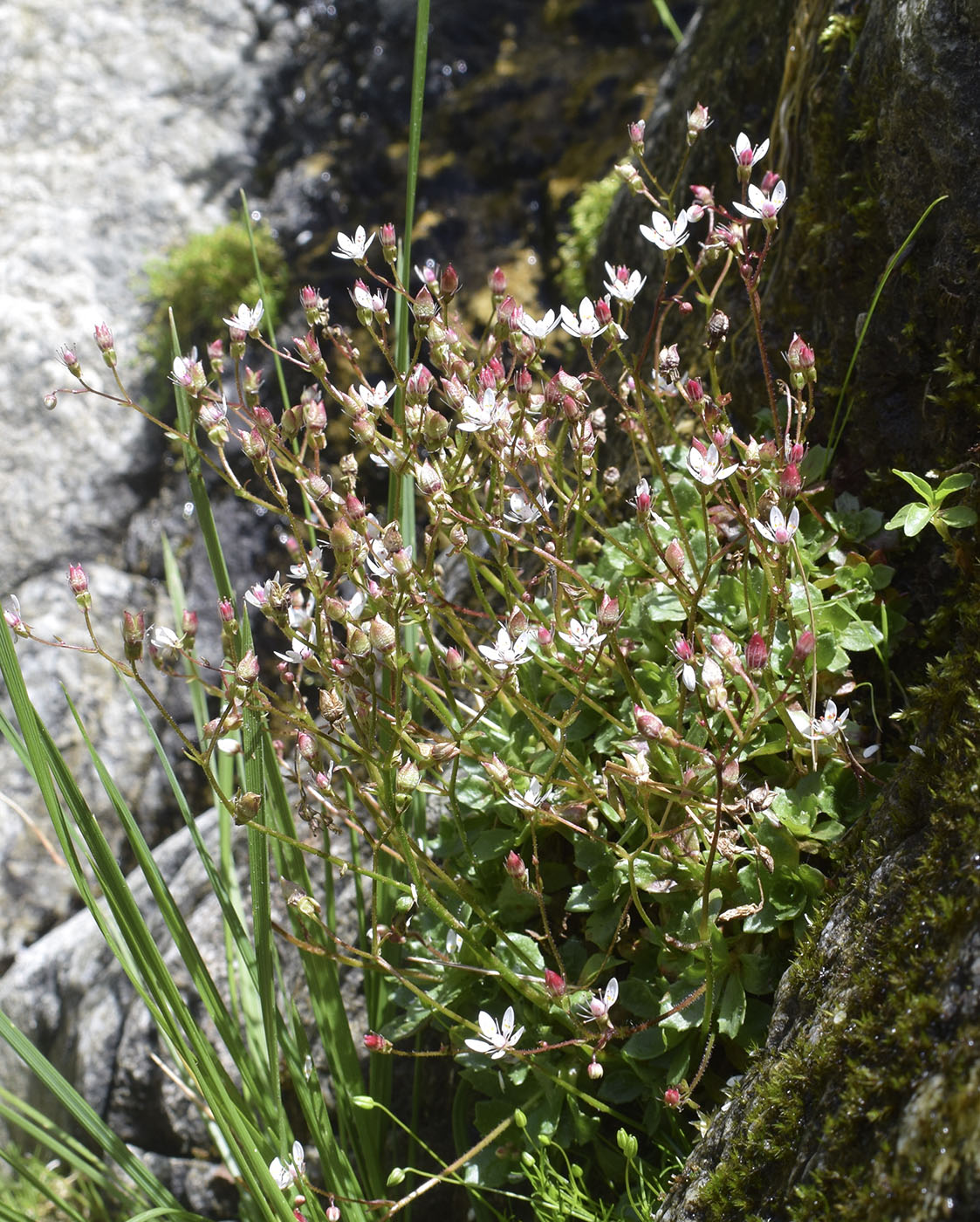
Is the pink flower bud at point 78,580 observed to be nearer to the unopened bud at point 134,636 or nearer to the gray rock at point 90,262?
the unopened bud at point 134,636

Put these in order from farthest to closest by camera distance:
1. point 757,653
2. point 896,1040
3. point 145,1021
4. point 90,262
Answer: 1. point 90,262
2. point 145,1021
3. point 757,653
4. point 896,1040

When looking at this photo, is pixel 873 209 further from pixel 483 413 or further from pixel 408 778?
pixel 408 778

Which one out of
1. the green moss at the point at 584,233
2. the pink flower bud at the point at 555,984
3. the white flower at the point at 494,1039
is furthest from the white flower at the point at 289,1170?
the green moss at the point at 584,233

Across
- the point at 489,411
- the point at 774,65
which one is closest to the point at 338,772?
the point at 489,411

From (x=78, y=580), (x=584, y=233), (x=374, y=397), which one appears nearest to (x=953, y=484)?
(x=374, y=397)

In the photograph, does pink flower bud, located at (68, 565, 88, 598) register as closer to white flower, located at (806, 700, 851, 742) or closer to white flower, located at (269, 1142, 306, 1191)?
white flower, located at (269, 1142, 306, 1191)
